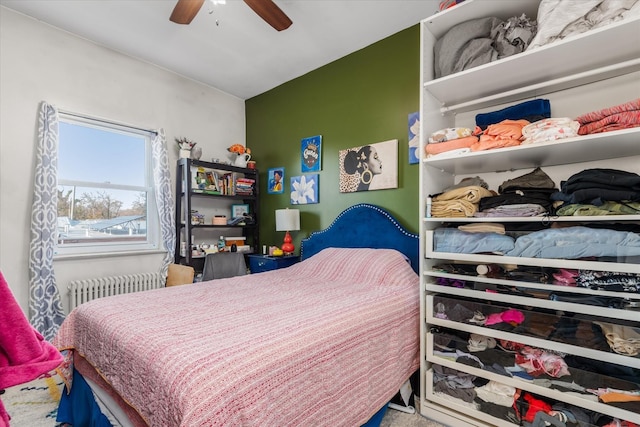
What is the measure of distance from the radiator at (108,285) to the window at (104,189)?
31cm

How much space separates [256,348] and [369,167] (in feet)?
7.19

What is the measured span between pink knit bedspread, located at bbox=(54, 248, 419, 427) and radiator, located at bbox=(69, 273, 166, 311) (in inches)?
49.4

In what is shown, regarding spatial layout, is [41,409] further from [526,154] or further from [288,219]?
[526,154]

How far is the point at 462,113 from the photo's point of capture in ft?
7.30

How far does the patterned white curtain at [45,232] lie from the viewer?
2.49 m

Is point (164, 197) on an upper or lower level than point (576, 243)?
upper

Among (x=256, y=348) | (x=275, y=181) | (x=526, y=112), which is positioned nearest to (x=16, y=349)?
(x=256, y=348)

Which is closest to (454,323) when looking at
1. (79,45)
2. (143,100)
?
(143,100)

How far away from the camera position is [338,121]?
3238 mm

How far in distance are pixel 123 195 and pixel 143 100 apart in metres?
1.04

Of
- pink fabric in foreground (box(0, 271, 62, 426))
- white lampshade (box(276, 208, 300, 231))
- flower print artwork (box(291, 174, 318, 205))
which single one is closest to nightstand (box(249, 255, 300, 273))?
white lampshade (box(276, 208, 300, 231))

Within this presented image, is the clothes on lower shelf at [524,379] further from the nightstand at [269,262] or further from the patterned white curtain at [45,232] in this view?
the patterned white curtain at [45,232]

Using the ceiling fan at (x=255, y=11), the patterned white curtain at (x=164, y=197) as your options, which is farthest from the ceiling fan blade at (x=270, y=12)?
the patterned white curtain at (x=164, y=197)

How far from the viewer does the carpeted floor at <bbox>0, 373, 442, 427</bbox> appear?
1747 mm
